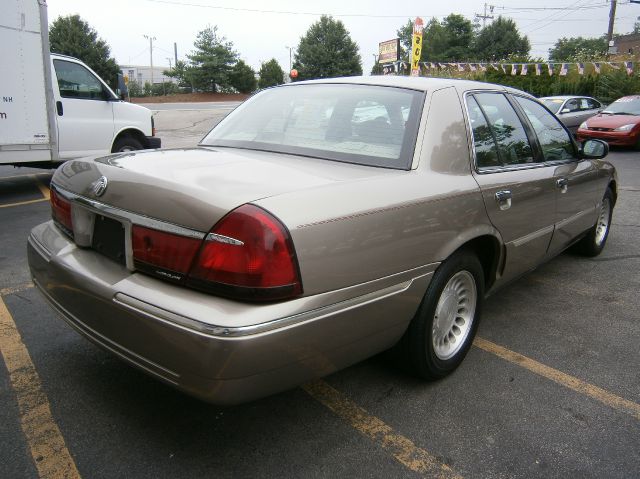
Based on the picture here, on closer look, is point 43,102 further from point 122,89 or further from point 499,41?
point 499,41

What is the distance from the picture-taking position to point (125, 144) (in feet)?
29.9

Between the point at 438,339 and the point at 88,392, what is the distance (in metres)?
1.78

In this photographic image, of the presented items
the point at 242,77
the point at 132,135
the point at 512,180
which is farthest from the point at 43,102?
the point at 242,77

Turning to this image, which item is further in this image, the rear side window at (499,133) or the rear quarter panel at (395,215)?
the rear side window at (499,133)

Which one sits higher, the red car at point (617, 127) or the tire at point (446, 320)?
the red car at point (617, 127)

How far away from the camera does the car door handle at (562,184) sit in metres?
3.57

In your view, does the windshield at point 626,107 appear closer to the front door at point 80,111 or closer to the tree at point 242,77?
the front door at point 80,111

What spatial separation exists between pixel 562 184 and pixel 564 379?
1400 millimetres

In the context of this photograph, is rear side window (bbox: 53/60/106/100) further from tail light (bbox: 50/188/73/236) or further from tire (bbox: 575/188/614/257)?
tire (bbox: 575/188/614/257)

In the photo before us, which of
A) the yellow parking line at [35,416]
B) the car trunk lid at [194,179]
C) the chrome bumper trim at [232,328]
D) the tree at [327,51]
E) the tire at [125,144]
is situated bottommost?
the yellow parking line at [35,416]

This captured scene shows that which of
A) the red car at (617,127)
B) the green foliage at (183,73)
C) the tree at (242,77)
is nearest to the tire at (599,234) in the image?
the red car at (617,127)

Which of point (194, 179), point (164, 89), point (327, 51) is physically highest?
point (327, 51)

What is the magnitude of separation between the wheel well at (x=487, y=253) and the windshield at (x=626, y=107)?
13875 mm

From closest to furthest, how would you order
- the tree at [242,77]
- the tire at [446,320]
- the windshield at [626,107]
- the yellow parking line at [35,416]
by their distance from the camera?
the yellow parking line at [35,416]
the tire at [446,320]
the windshield at [626,107]
the tree at [242,77]
